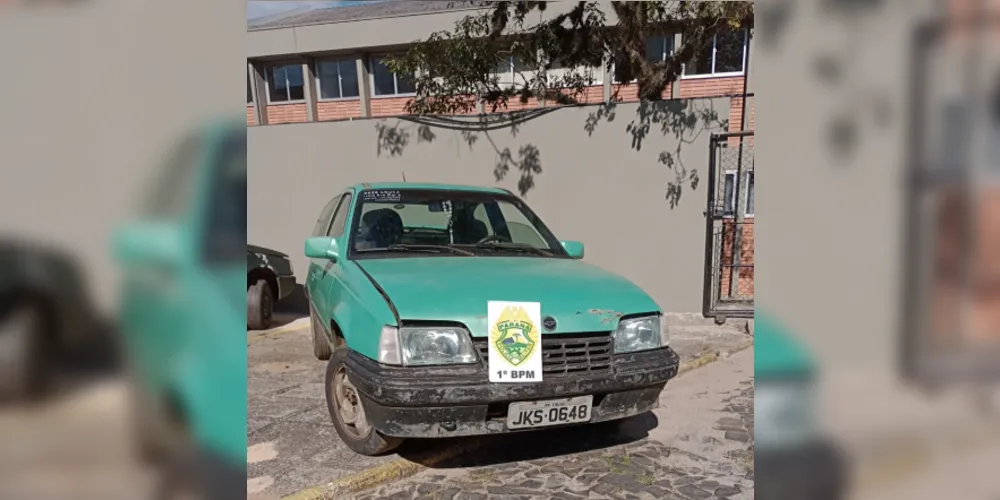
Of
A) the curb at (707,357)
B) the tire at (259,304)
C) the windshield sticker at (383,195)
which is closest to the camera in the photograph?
the windshield sticker at (383,195)

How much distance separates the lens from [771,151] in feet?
5.52

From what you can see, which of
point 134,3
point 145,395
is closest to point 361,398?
point 145,395

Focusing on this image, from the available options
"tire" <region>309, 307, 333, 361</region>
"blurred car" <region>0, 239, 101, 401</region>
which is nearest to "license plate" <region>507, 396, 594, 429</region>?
"blurred car" <region>0, 239, 101, 401</region>

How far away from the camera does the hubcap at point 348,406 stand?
301 centimetres

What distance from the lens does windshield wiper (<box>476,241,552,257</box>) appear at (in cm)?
365

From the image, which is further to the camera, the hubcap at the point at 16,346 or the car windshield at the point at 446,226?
the car windshield at the point at 446,226

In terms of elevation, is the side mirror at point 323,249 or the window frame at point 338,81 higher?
the window frame at point 338,81

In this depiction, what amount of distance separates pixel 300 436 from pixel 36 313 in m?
2.01

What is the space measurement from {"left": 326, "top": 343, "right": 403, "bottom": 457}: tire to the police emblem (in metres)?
0.83

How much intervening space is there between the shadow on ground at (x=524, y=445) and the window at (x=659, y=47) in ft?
14.0

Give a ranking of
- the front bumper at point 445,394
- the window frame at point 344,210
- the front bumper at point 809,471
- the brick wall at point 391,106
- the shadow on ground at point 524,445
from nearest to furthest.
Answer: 1. the front bumper at point 809,471
2. the front bumper at point 445,394
3. the shadow on ground at point 524,445
4. the window frame at point 344,210
5. the brick wall at point 391,106

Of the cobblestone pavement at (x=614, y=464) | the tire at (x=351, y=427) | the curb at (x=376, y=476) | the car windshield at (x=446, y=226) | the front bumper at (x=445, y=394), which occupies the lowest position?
the cobblestone pavement at (x=614, y=464)

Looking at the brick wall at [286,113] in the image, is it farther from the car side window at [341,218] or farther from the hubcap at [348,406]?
the hubcap at [348,406]

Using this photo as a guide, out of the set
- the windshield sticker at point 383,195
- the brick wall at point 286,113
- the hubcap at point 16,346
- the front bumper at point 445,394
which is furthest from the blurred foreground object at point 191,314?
the brick wall at point 286,113
